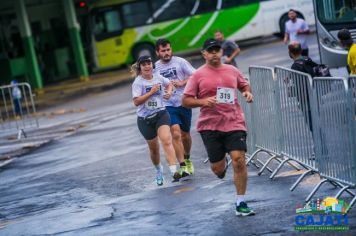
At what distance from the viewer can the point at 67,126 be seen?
21.8 metres

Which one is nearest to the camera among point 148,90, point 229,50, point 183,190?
point 183,190

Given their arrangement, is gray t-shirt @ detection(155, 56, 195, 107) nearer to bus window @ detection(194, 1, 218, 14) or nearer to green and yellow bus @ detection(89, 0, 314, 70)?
green and yellow bus @ detection(89, 0, 314, 70)

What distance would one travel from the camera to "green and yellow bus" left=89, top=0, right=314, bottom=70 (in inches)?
1393

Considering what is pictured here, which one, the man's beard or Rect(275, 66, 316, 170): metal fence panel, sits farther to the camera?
the man's beard

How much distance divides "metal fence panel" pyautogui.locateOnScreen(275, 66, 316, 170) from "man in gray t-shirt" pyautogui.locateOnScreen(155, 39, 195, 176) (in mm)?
1667

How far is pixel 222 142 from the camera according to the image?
30.7ft

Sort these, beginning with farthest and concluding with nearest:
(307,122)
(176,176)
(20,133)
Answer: (20,133) < (176,176) < (307,122)

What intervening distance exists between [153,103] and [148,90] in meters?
0.19

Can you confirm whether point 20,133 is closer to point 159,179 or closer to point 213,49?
point 159,179

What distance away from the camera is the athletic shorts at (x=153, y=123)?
1156 cm

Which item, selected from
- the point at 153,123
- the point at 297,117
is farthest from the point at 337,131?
the point at 153,123

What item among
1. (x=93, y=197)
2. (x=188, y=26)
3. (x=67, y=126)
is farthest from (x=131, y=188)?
(x=188, y=26)

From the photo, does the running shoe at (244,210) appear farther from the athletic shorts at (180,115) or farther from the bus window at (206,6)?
the bus window at (206,6)

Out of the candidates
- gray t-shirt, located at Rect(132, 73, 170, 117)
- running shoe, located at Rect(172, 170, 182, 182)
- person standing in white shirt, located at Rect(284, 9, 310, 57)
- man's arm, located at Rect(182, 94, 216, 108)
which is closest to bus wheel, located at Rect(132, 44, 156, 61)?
person standing in white shirt, located at Rect(284, 9, 310, 57)
